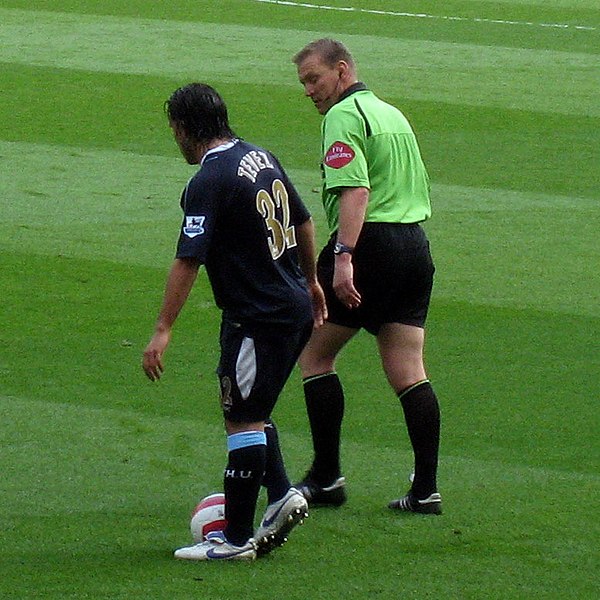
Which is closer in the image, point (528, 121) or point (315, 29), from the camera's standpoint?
point (528, 121)

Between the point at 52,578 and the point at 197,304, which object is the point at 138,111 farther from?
the point at 52,578

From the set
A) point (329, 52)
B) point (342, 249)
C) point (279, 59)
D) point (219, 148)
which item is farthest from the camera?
point (279, 59)

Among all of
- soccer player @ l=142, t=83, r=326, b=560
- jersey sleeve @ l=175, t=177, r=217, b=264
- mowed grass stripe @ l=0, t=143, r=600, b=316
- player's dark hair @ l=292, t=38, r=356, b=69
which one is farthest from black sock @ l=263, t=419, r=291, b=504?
mowed grass stripe @ l=0, t=143, r=600, b=316

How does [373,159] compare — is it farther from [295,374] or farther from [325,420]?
[295,374]

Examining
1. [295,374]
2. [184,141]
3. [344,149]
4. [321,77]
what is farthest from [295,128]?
[184,141]

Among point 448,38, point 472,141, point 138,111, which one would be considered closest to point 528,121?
point 472,141

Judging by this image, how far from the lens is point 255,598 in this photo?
5.14m

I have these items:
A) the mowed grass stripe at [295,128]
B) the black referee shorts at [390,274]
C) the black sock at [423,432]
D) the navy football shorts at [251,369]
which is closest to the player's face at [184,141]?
the navy football shorts at [251,369]

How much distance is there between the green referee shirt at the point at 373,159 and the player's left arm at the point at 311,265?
282 millimetres

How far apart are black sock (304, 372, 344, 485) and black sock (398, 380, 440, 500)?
302 millimetres

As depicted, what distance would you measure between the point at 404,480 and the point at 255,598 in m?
1.43

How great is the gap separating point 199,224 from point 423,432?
1.39 metres

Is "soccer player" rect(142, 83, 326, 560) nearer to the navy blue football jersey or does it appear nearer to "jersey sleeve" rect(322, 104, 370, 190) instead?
the navy blue football jersey

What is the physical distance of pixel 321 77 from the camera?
5961 mm
